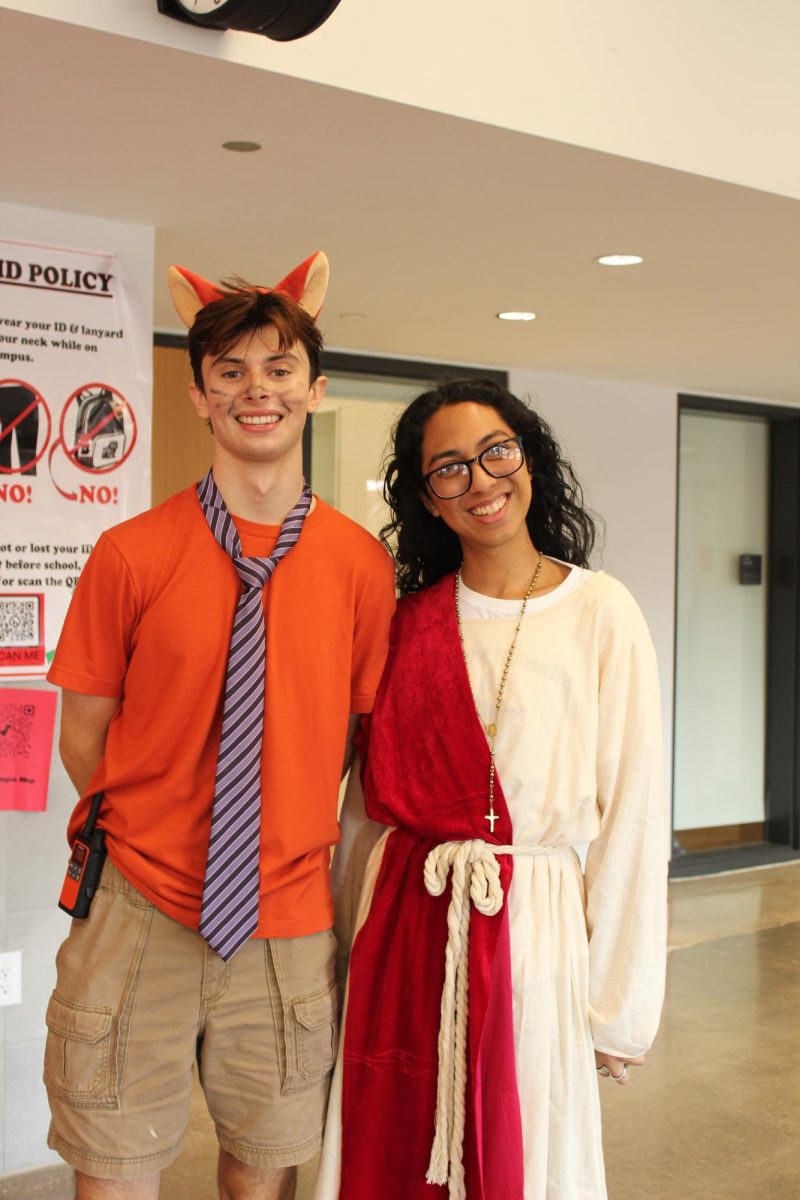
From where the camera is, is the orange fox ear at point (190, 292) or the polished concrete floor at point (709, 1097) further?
the polished concrete floor at point (709, 1097)

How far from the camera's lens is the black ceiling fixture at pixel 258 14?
1.97 meters

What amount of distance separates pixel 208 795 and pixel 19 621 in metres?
1.26

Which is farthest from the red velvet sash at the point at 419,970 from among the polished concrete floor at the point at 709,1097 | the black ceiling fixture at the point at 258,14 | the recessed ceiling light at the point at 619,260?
the recessed ceiling light at the point at 619,260

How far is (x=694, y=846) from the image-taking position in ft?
20.6

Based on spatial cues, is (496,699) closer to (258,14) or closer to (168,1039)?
(168,1039)

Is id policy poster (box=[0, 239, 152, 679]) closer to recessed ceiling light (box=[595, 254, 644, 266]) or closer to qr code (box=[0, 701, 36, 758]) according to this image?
qr code (box=[0, 701, 36, 758])

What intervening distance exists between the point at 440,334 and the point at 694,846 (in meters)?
3.01

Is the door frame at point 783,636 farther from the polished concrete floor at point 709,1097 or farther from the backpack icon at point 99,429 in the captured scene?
the backpack icon at point 99,429

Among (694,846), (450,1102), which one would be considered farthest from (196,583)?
(694,846)

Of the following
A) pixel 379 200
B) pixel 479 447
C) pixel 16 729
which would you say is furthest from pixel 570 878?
pixel 379 200

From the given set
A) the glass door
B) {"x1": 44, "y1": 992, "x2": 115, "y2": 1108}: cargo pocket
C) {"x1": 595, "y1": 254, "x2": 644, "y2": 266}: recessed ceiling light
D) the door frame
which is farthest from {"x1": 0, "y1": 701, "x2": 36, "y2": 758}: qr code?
the door frame

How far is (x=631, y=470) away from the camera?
5727mm

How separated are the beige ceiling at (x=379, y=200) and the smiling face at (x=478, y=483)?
2.33 feet

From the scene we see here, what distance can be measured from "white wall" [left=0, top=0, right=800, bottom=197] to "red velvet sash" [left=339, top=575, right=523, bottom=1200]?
1037 mm
